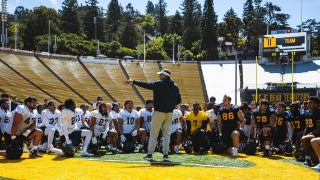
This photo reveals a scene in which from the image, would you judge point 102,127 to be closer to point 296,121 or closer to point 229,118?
point 229,118

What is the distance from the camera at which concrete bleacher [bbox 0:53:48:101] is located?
3453cm

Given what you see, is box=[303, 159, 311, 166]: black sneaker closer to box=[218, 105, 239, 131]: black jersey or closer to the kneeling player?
box=[218, 105, 239, 131]: black jersey

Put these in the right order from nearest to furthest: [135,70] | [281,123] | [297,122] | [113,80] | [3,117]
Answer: [3,117], [297,122], [281,123], [113,80], [135,70]

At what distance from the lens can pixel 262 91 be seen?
3775cm

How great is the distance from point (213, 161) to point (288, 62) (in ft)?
127

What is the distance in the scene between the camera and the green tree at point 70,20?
77.6 metres

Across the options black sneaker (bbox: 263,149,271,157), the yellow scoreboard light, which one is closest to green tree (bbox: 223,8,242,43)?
the yellow scoreboard light

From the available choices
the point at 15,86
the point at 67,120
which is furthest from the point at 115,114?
the point at 15,86

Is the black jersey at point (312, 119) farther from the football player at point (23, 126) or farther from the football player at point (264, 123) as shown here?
the football player at point (23, 126)

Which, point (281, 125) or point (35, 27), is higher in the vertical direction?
point (35, 27)

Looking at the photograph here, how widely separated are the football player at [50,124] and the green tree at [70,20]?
6902cm

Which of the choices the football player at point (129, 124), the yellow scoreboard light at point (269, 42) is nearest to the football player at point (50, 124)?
the football player at point (129, 124)

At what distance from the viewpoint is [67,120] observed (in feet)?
32.2

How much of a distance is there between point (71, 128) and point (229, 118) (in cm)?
417
